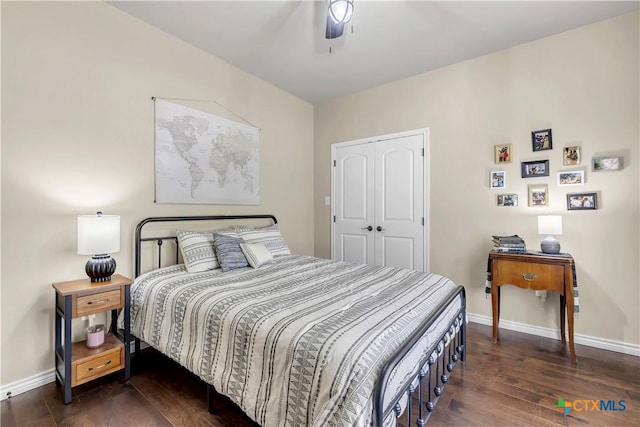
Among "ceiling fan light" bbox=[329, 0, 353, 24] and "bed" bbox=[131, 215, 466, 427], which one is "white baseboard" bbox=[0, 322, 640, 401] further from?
"ceiling fan light" bbox=[329, 0, 353, 24]

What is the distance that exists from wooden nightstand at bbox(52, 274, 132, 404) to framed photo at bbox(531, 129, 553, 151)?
384cm

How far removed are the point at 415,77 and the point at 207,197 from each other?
2909 mm

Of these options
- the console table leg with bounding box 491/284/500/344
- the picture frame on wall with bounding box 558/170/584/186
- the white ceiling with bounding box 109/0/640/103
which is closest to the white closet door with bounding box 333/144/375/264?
the white ceiling with bounding box 109/0/640/103

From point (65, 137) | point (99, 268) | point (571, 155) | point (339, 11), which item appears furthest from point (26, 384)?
point (571, 155)

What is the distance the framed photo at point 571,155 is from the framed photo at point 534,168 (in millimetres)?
136

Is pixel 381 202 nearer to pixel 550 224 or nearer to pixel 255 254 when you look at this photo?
pixel 550 224

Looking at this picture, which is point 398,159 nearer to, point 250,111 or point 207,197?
point 250,111

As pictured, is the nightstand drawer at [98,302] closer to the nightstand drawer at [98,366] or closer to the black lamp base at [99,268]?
the black lamp base at [99,268]

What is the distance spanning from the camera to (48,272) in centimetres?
204

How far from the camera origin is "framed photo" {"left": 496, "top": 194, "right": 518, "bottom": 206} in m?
2.93

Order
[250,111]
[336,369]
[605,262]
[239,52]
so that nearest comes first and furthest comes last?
[336,369]
[605,262]
[239,52]
[250,111]

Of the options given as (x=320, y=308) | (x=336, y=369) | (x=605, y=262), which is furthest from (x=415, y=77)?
(x=336, y=369)

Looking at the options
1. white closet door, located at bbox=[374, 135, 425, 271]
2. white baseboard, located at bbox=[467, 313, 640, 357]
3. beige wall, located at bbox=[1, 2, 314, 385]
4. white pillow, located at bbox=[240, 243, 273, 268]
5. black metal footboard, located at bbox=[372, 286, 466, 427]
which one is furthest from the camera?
white closet door, located at bbox=[374, 135, 425, 271]

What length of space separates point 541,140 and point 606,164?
0.54 meters
